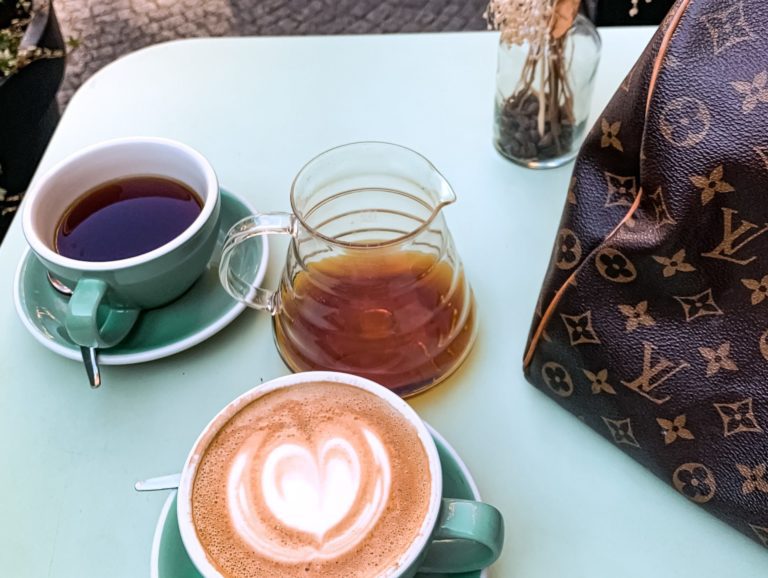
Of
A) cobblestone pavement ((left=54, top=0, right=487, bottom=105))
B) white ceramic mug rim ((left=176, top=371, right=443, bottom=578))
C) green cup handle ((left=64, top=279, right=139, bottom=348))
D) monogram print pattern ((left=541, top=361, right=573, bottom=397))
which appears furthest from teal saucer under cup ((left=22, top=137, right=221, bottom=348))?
cobblestone pavement ((left=54, top=0, right=487, bottom=105))

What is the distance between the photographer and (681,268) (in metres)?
0.36

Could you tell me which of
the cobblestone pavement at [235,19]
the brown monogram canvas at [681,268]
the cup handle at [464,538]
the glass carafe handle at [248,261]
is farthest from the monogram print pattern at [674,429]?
the cobblestone pavement at [235,19]

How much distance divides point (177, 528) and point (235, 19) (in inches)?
47.8

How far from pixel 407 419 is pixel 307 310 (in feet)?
0.33

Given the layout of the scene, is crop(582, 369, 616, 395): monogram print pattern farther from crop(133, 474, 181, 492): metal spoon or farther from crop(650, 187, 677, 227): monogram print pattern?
crop(133, 474, 181, 492): metal spoon

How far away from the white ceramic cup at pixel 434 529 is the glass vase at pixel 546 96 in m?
0.27

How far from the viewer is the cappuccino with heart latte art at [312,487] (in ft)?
1.13

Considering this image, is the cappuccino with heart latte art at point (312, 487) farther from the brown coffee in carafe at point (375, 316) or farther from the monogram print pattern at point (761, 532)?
the monogram print pattern at point (761, 532)

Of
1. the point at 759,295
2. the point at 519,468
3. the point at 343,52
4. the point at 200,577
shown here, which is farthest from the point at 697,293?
the point at 343,52

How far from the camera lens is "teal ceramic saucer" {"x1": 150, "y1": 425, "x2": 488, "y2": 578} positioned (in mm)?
374

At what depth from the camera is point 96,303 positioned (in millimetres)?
439

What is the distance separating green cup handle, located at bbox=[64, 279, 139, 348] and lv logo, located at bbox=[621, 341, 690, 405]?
288 mm

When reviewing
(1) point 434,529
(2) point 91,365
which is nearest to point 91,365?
(2) point 91,365

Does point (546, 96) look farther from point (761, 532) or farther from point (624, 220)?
point (761, 532)
